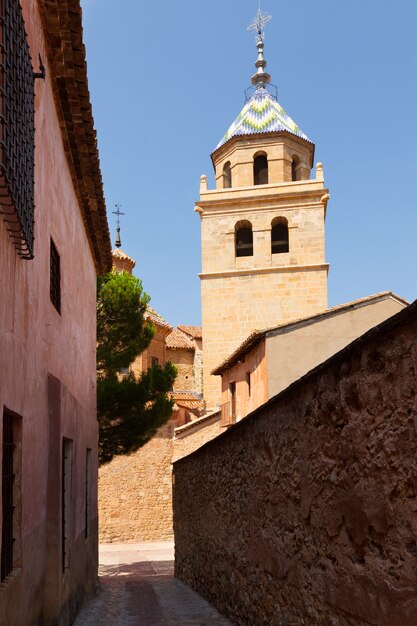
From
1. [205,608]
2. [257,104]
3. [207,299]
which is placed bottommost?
[205,608]

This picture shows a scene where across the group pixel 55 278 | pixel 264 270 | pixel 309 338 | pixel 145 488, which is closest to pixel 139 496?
pixel 145 488

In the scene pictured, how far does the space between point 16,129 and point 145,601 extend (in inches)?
328

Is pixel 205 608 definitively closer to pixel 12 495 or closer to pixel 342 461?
pixel 12 495

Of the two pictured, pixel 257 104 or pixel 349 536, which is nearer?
pixel 349 536

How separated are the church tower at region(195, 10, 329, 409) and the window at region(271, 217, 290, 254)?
0.04m

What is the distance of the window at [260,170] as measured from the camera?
29188 mm

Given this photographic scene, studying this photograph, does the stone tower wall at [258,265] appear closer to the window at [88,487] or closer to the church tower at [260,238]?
the church tower at [260,238]

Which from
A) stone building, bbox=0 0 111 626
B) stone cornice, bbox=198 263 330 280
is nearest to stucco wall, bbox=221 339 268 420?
stone building, bbox=0 0 111 626

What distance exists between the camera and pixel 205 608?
8.70 meters

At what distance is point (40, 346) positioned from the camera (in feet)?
19.3

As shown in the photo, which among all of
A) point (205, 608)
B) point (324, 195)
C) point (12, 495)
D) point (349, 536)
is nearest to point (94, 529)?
point (205, 608)

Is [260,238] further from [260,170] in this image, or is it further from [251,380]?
[251,380]

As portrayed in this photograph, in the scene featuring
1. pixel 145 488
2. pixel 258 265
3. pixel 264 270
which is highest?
pixel 258 265

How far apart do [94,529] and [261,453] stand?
657 centimetres
